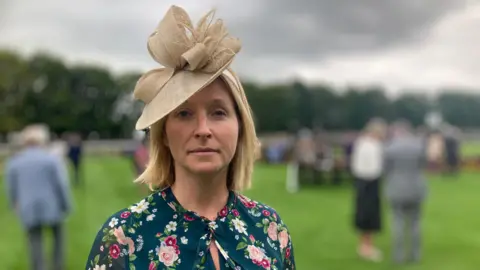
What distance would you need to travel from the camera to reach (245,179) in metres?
1.49

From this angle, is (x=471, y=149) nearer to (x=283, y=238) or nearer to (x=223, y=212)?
(x=283, y=238)

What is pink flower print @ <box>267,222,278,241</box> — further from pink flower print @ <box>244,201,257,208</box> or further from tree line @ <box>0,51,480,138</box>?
tree line @ <box>0,51,480,138</box>

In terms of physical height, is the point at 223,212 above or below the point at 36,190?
above

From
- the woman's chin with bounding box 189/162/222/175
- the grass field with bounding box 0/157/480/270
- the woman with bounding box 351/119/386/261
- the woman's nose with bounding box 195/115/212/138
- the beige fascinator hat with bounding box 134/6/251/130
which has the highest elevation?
the beige fascinator hat with bounding box 134/6/251/130

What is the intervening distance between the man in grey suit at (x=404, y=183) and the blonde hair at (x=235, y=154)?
453cm

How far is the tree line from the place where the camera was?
1520 centimetres

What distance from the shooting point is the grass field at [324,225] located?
6066mm

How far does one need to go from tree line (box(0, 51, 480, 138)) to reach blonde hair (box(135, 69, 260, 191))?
12111 mm

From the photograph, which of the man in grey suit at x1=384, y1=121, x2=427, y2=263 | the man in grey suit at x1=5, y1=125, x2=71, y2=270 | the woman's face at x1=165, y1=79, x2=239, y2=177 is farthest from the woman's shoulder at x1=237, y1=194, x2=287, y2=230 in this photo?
the man in grey suit at x1=384, y1=121, x2=427, y2=263

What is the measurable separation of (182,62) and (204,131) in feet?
0.53

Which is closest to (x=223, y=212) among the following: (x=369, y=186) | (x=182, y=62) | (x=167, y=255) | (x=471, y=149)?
(x=167, y=255)

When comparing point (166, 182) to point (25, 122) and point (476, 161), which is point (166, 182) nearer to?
point (476, 161)

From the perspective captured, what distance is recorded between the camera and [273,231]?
56.4 inches

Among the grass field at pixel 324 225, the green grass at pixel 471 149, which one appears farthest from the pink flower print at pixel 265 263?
the green grass at pixel 471 149
